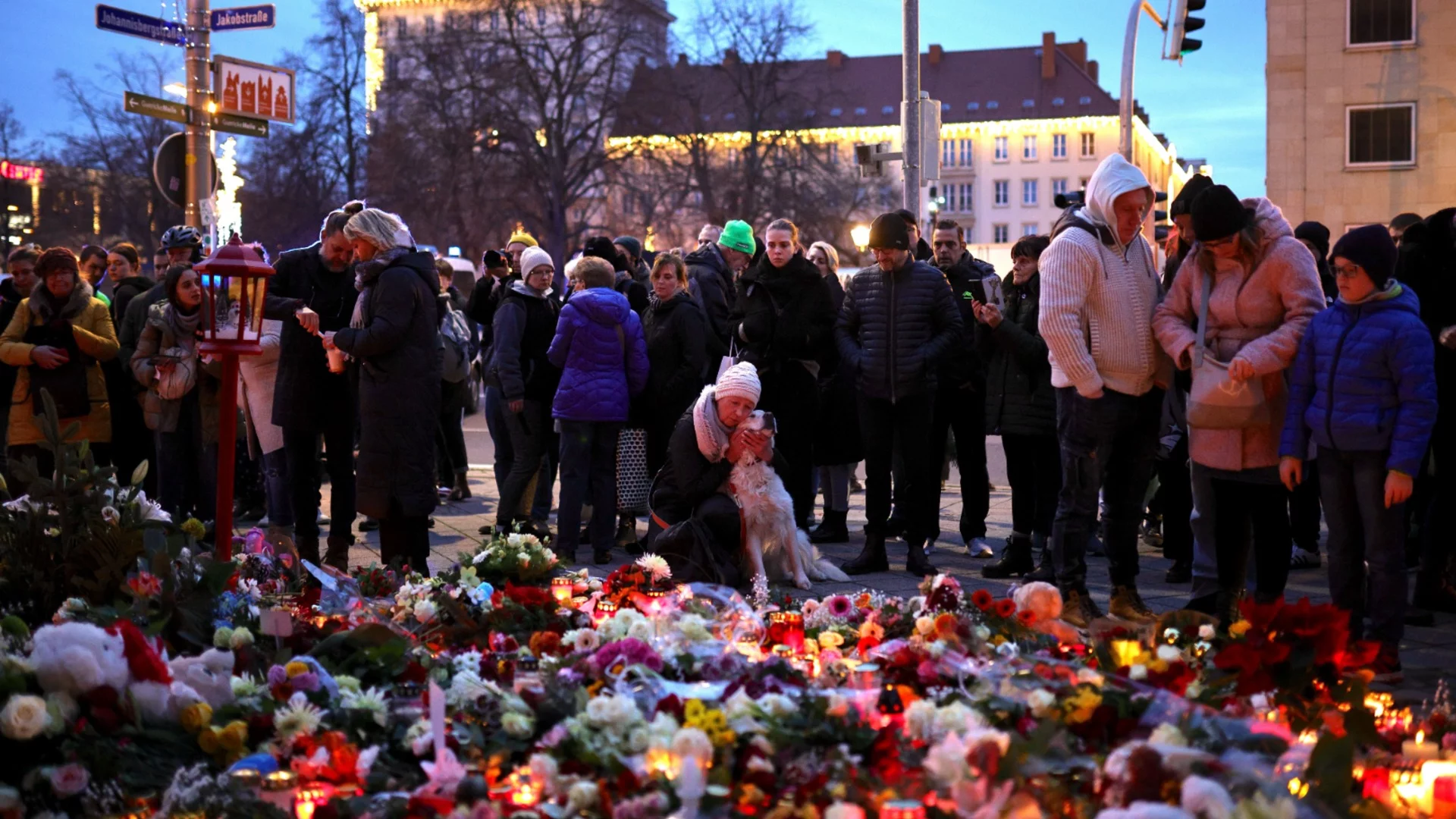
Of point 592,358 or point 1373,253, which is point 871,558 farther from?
point 1373,253

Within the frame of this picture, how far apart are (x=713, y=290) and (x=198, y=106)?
5574 mm

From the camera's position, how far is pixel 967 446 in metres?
8.98

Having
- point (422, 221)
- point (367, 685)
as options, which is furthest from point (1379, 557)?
point (422, 221)

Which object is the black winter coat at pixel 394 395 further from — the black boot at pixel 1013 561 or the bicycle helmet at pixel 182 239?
the black boot at pixel 1013 561

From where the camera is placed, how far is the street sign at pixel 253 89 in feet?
42.8

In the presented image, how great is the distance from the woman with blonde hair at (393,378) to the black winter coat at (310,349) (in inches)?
21.3

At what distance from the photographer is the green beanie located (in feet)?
33.7

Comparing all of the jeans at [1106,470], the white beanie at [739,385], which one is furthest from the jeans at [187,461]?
the jeans at [1106,470]

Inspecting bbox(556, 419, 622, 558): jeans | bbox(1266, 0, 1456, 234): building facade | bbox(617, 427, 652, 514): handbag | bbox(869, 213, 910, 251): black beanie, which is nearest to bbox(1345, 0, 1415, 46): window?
bbox(1266, 0, 1456, 234): building facade

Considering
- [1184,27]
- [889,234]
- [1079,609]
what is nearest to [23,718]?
[1079,609]

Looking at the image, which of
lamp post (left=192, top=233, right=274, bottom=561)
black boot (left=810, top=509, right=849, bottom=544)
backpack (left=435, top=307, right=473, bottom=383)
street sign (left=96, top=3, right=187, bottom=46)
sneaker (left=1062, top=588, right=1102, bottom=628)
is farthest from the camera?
street sign (left=96, top=3, right=187, bottom=46)

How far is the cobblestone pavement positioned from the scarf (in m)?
0.77

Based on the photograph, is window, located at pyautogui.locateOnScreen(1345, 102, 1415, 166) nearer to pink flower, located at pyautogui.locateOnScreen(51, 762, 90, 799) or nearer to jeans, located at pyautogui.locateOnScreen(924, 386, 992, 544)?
jeans, located at pyautogui.locateOnScreen(924, 386, 992, 544)

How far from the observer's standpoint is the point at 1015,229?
315 feet
